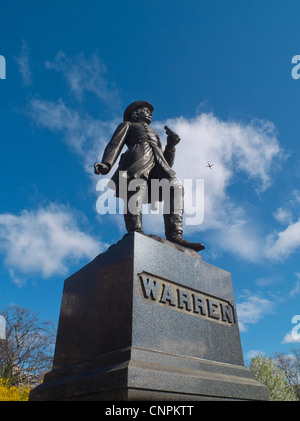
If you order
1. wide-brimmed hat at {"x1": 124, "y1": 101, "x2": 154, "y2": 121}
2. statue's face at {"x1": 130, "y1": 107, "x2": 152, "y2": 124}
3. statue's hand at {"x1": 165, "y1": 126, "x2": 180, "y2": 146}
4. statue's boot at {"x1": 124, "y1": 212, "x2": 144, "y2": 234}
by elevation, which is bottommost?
statue's boot at {"x1": 124, "y1": 212, "x2": 144, "y2": 234}

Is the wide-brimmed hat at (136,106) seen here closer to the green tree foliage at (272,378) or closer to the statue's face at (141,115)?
the statue's face at (141,115)

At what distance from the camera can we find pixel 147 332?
2609 millimetres

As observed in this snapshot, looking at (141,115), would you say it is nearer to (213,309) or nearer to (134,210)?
(134,210)

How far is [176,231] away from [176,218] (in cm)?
19

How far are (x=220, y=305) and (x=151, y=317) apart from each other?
1176mm

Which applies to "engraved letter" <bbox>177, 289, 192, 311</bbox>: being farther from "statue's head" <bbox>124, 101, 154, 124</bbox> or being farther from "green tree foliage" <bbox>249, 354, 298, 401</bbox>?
"green tree foliage" <bbox>249, 354, 298, 401</bbox>

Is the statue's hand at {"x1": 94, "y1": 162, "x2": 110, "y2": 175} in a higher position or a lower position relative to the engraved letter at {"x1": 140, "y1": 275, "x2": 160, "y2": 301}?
higher

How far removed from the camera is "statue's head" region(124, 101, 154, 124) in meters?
5.38

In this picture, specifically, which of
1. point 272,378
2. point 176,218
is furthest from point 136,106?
point 272,378

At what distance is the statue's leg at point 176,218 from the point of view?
3.95 metres

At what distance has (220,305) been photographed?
3.55 metres

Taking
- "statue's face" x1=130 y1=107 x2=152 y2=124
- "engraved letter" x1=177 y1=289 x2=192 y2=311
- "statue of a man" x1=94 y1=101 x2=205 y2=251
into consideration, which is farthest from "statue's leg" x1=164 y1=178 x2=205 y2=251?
"statue's face" x1=130 y1=107 x2=152 y2=124

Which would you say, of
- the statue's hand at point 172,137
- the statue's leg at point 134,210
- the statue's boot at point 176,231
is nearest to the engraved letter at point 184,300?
the statue's boot at point 176,231

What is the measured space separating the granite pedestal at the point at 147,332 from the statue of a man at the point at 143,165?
46 centimetres
